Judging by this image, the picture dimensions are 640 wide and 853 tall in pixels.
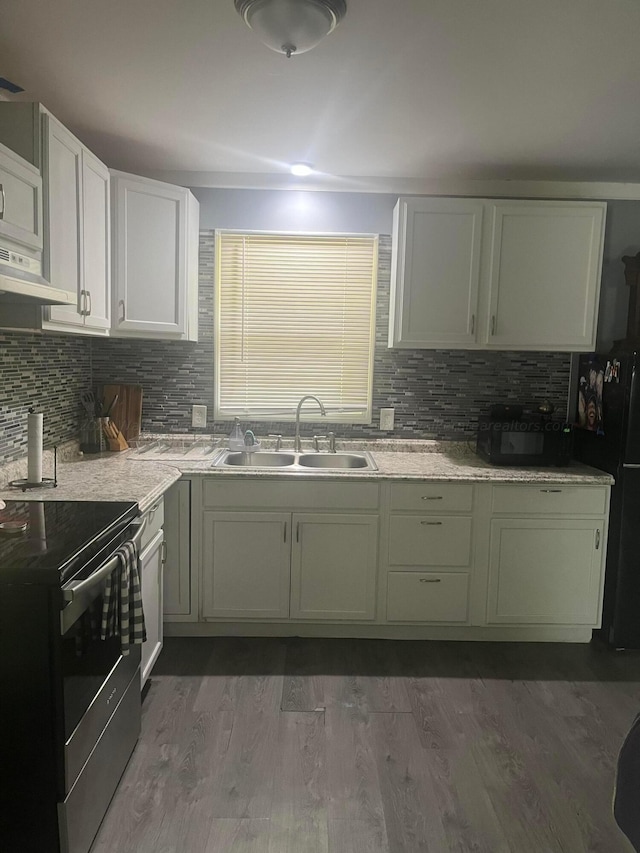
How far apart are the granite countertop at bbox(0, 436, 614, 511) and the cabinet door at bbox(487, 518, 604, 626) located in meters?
0.24

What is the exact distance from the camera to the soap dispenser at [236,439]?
10.5ft

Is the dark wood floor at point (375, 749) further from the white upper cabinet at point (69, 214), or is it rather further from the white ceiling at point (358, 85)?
the white ceiling at point (358, 85)

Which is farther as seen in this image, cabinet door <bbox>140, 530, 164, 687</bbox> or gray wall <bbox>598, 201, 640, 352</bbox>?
gray wall <bbox>598, 201, 640, 352</bbox>

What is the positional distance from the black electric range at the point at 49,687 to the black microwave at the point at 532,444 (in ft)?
6.73

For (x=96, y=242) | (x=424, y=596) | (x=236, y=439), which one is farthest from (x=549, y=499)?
(x=96, y=242)

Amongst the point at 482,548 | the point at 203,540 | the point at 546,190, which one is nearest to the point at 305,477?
the point at 203,540

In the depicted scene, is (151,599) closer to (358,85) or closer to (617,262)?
(358,85)

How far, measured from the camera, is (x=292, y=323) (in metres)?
3.35

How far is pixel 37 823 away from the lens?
1.45 meters

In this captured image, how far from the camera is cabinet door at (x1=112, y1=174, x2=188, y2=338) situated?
108 inches

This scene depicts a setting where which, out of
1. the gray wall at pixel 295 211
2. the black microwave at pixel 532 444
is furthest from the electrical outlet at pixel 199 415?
the black microwave at pixel 532 444

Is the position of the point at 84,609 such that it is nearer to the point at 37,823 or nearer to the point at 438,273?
the point at 37,823

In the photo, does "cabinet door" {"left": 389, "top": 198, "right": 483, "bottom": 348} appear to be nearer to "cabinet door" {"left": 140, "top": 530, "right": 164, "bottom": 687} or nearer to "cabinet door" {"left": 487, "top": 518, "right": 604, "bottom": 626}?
"cabinet door" {"left": 487, "top": 518, "right": 604, "bottom": 626}

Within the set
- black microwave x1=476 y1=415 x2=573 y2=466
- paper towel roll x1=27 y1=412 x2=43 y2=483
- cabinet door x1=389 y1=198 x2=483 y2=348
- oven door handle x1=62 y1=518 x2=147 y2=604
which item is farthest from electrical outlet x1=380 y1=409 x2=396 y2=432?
oven door handle x1=62 y1=518 x2=147 y2=604
